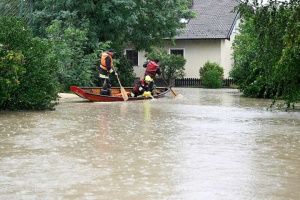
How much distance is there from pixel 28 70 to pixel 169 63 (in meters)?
29.3

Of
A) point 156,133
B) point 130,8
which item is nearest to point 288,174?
point 156,133

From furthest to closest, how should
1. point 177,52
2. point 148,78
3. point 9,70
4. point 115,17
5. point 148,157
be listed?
point 177,52 → point 115,17 → point 148,78 → point 9,70 → point 148,157

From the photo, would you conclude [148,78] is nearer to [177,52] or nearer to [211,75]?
[211,75]

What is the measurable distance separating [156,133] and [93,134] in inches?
55.1

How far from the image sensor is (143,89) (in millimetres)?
27578

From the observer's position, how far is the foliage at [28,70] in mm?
18500

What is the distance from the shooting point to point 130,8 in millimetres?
32031

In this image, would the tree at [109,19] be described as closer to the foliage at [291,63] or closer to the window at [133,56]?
the foliage at [291,63]

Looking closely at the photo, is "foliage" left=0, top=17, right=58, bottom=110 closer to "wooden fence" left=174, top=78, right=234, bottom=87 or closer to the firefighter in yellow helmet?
the firefighter in yellow helmet

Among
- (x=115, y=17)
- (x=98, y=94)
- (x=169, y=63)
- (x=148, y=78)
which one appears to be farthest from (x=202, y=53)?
(x=98, y=94)

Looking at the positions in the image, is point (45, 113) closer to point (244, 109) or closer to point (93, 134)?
point (93, 134)

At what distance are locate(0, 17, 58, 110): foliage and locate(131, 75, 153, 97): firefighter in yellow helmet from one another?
803 cm

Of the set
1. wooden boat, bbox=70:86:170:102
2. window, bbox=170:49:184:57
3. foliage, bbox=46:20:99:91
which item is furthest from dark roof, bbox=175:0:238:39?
wooden boat, bbox=70:86:170:102

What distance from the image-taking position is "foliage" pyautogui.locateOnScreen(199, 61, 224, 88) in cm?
4581
